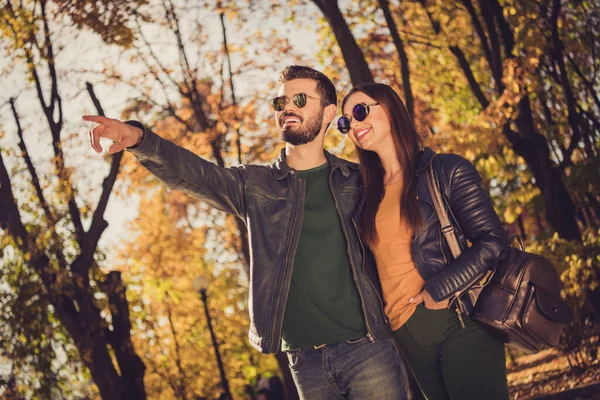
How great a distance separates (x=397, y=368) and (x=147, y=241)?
23.8 meters

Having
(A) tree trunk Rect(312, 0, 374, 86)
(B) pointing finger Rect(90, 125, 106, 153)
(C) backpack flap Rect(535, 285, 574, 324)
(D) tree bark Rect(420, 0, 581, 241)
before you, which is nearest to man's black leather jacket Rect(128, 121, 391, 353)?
(B) pointing finger Rect(90, 125, 106, 153)

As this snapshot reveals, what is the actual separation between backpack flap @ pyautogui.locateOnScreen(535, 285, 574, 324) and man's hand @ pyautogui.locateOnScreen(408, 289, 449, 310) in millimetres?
437

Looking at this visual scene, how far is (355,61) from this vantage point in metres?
8.78

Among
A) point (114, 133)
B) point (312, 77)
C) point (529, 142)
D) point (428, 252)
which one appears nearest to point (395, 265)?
point (428, 252)

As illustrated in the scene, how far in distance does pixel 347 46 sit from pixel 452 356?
6.04 meters

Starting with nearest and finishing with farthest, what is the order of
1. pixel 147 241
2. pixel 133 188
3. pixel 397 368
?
pixel 397 368 → pixel 133 188 → pixel 147 241

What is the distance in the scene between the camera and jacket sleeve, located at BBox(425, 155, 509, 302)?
335cm

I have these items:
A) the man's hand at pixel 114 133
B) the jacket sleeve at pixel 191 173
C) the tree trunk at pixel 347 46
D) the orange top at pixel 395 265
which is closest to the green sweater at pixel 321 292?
the orange top at pixel 395 265

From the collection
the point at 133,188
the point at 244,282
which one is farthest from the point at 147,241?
the point at 133,188

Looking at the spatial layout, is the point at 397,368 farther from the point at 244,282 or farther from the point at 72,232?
the point at 244,282

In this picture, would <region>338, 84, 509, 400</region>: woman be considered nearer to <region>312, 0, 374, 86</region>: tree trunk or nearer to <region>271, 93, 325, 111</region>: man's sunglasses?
<region>271, 93, 325, 111</region>: man's sunglasses

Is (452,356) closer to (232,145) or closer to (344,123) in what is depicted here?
(344,123)

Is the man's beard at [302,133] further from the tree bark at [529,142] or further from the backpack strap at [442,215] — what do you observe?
the tree bark at [529,142]

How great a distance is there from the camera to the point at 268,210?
4055 millimetres
